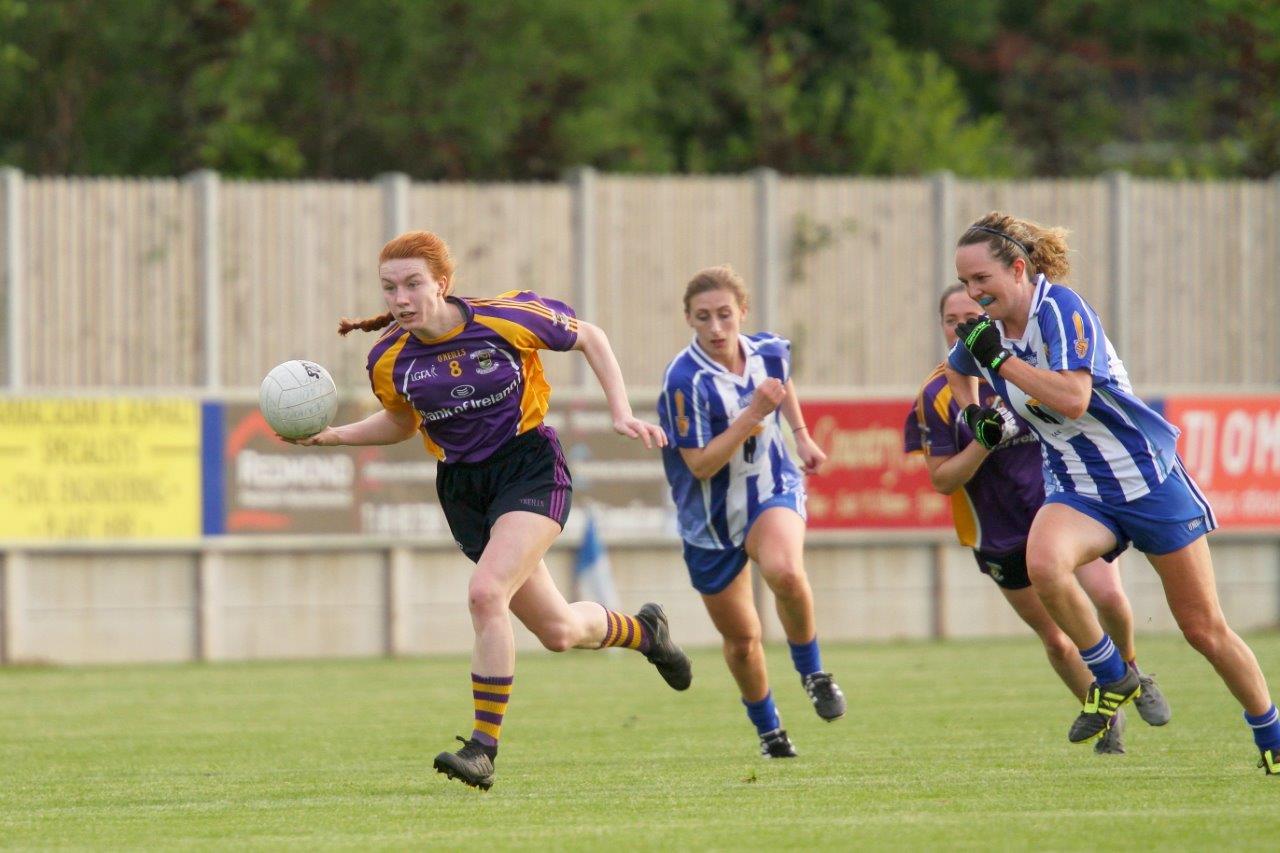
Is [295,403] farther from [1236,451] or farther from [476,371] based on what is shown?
[1236,451]

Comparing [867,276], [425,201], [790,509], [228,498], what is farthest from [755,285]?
[790,509]

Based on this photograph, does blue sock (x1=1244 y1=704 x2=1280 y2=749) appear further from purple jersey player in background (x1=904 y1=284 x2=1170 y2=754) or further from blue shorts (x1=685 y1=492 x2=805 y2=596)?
blue shorts (x1=685 y1=492 x2=805 y2=596)

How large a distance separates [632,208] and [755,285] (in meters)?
1.25

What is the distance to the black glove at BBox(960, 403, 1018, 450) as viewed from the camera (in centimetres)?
766

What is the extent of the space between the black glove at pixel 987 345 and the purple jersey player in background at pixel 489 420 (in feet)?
4.01

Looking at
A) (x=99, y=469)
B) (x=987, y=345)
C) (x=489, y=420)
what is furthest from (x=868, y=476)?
(x=987, y=345)

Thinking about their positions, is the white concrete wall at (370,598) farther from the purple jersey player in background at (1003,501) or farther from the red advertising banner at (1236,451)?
the purple jersey player in background at (1003,501)

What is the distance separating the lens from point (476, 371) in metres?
7.72

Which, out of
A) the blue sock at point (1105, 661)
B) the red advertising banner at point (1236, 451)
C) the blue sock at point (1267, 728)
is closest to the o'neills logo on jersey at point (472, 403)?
the blue sock at point (1105, 661)

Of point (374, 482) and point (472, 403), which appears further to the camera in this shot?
point (374, 482)

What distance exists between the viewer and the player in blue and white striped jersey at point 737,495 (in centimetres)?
859

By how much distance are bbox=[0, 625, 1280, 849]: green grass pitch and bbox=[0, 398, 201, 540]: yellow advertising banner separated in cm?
231

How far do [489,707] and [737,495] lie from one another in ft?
5.80

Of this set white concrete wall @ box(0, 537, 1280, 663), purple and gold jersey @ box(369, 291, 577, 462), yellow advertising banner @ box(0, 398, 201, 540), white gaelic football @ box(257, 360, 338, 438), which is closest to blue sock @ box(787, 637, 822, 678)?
purple and gold jersey @ box(369, 291, 577, 462)
